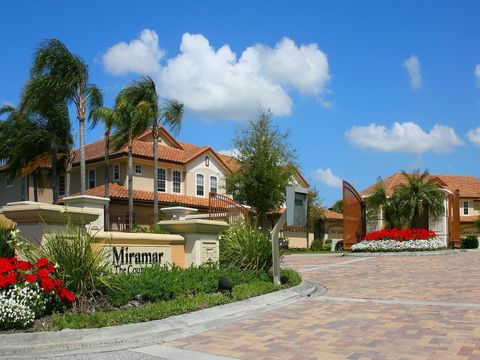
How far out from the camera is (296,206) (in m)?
11.6

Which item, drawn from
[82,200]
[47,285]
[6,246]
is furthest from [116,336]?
[82,200]

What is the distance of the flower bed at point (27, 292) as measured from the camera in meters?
7.26

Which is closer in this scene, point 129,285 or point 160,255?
point 129,285

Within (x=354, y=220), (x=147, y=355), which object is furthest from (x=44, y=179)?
(x=147, y=355)

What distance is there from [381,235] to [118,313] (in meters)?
21.2

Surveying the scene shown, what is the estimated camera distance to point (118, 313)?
26.4 feet

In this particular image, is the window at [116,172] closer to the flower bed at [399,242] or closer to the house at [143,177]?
the house at [143,177]

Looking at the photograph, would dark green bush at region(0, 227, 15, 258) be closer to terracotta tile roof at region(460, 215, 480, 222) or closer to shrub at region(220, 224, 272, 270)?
shrub at region(220, 224, 272, 270)

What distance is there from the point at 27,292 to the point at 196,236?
18.4 ft

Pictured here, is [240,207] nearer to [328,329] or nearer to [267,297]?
[267,297]

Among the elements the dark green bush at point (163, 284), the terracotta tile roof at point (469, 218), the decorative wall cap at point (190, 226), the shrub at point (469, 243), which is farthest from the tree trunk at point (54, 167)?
the terracotta tile roof at point (469, 218)

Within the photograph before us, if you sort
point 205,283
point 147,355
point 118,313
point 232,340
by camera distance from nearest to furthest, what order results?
point 147,355
point 232,340
point 118,313
point 205,283

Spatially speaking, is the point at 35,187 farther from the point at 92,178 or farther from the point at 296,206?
the point at 296,206

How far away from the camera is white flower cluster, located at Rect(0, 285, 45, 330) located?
7208mm
